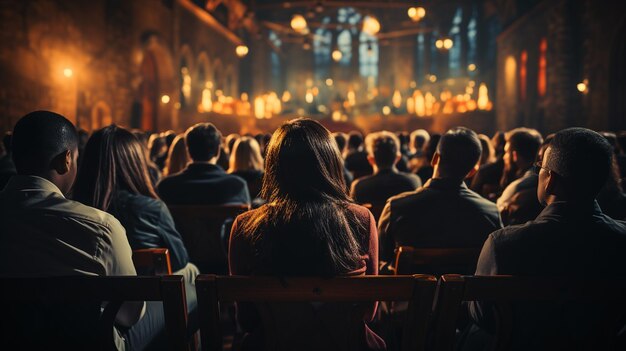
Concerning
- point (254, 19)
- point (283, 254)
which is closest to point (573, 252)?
point (283, 254)

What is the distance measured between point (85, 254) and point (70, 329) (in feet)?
0.74

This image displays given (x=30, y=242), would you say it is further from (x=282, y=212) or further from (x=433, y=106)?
(x=433, y=106)

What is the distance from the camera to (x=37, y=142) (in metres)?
1.95

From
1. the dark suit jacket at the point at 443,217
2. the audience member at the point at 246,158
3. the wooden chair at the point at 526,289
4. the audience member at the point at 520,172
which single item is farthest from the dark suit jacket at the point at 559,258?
the audience member at the point at 246,158

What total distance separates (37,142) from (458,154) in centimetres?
192

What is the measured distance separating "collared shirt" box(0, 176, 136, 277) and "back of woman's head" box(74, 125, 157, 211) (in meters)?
0.71

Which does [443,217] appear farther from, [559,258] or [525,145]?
[525,145]

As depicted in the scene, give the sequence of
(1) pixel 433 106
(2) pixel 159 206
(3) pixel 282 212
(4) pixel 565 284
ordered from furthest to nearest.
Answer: (1) pixel 433 106
(2) pixel 159 206
(3) pixel 282 212
(4) pixel 565 284

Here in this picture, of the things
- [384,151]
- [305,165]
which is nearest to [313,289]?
[305,165]

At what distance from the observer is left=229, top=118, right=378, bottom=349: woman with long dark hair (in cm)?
175

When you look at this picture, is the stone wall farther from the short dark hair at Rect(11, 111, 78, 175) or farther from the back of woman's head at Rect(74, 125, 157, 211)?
the short dark hair at Rect(11, 111, 78, 175)

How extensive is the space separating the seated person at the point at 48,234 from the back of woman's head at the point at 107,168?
555 mm

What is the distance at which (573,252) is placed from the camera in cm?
179

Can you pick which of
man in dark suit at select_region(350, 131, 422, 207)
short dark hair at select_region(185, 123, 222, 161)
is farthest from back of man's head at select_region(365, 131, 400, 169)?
short dark hair at select_region(185, 123, 222, 161)
